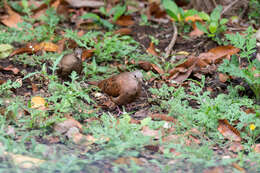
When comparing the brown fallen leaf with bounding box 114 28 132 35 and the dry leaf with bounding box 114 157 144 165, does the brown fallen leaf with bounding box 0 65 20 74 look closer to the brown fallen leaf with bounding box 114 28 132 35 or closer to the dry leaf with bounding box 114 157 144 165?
the brown fallen leaf with bounding box 114 28 132 35

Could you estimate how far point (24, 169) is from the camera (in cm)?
268

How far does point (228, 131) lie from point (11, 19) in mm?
4402

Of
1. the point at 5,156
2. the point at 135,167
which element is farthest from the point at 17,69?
the point at 135,167

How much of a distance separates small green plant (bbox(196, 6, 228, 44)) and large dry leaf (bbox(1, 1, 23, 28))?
3097 millimetres

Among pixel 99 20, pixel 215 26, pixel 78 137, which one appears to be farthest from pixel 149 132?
pixel 99 20

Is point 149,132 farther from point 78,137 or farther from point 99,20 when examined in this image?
point 99,20

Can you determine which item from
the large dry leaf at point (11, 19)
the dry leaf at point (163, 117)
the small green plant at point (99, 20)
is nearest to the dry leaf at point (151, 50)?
the small green plant at point (99, 20)

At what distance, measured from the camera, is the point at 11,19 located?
20.8 ft

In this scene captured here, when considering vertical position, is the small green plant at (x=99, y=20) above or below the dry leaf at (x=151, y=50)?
above

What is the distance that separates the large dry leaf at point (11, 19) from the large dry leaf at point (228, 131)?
405 centimetres

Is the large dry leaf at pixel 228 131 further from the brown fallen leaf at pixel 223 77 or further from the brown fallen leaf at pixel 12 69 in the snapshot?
the brown fallen leaf at pixel 12 69

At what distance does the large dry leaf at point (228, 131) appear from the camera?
11.8 ft

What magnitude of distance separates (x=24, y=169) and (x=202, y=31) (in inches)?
161

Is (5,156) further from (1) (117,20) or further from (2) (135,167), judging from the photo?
(1) (117,20)
